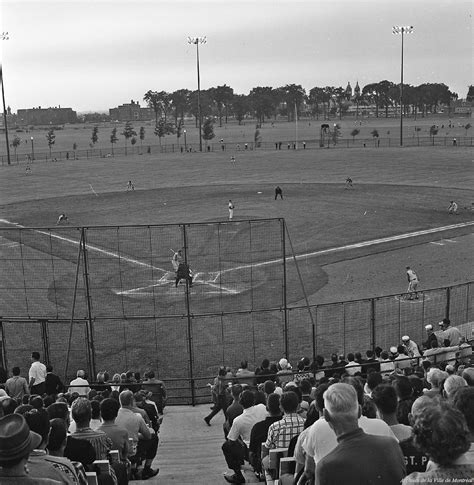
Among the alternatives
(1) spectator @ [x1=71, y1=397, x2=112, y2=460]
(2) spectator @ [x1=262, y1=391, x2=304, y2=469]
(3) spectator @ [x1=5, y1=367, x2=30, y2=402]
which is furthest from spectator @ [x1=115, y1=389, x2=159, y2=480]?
(3) spectator @ [x1=5, y1=367, x2=30, y2=402]

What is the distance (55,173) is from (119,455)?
70713 millimetres

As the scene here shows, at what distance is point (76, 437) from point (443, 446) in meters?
4.30

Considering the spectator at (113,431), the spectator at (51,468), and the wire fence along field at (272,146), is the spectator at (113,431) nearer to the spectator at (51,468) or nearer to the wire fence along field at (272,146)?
the spectator at (51,468)

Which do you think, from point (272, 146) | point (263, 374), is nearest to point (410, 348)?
point (263, 374)

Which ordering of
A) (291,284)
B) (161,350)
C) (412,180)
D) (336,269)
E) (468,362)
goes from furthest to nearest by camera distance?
(412,180)
(336,269)
(291,284)
(161,350)
(468,362)

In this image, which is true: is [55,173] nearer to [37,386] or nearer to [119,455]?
[37,386]

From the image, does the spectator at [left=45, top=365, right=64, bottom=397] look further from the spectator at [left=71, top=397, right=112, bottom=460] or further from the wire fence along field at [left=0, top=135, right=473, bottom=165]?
the wire fence along field at [left=0, top=135, right=473, bottom=165]

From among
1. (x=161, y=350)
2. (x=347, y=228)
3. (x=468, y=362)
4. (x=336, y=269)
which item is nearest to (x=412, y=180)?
(x=347, y=228)

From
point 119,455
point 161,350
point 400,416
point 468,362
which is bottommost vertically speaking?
point 161,350

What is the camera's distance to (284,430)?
7.64m

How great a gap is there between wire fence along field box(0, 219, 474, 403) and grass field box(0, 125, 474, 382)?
0.19m

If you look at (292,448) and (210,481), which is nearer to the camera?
(292,448)

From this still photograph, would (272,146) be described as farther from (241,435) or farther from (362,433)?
(362,433)

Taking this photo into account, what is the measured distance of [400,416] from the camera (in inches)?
281
